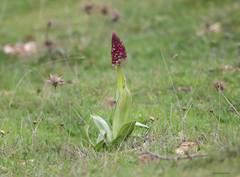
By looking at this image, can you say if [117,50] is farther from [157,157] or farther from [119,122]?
[157,157]

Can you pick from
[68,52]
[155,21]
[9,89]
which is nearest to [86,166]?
[9,89]

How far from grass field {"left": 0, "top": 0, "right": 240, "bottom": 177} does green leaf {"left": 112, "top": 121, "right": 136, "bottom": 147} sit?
0.24 ft

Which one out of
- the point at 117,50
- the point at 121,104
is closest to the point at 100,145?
the point at 121,104

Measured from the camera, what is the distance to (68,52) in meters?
7.62

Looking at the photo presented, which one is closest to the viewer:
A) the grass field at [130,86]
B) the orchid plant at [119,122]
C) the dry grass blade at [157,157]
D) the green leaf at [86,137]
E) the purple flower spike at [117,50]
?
the dry grass blade at [157,157]

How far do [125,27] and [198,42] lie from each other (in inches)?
59.1

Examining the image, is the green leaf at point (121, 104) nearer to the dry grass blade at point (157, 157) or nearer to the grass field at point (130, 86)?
the grass field at point (130, 86)

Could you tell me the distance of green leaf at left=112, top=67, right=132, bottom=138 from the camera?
447cm

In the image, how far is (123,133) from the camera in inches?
175

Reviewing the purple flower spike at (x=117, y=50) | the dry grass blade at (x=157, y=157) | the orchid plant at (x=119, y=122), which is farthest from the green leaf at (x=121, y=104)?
the dry grass blade at (x=157, y=157)

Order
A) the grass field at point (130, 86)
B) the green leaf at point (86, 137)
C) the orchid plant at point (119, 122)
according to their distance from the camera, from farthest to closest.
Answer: the green leaf at point (86, 137) → the orchid plant at point (119, 122) → the grass field at point (130, 86)

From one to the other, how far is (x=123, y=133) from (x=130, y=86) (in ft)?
6.32

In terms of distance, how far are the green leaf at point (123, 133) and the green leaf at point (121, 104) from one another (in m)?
0.04

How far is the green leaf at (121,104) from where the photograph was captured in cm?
447
